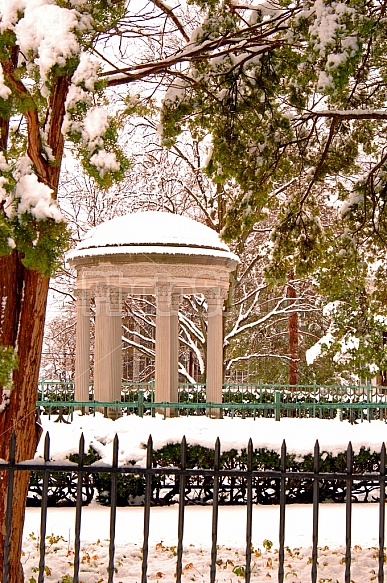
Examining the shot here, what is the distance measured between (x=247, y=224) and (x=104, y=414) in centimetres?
715

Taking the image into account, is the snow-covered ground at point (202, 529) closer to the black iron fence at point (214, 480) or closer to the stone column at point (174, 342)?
the black iron fence at point (214, 480)

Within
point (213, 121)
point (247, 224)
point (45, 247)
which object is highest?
point (213, 121)

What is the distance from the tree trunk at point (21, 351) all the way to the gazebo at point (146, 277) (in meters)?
9.47

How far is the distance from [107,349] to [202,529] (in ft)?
23.6

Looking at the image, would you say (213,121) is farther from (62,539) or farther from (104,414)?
(104,414)

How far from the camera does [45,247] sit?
17.4 feet

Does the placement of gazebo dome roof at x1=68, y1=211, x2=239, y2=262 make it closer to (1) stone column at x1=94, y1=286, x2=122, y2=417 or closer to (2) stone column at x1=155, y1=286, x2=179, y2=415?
(2) stone column at x1=155, y1=286, x2=179, y2=415

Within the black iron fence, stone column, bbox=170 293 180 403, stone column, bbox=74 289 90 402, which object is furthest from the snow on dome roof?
the black iron fence

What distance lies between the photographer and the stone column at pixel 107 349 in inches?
651

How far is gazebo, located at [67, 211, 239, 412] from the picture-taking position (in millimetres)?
15875

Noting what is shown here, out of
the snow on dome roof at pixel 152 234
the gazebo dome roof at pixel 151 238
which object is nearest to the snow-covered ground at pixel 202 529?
the gazebo dome roof at pixel 151 238

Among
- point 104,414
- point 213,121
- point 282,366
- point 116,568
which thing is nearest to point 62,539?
point 116,568

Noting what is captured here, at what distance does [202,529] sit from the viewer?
9.88 metres

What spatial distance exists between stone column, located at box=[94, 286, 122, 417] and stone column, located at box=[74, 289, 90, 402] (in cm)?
57
